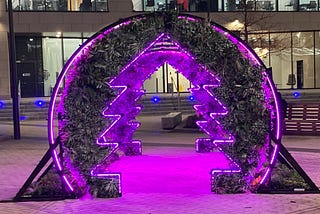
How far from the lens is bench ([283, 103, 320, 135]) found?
16188 millimetres

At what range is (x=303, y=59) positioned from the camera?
38594mm

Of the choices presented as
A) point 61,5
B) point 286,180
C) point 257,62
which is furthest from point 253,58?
point 61,5

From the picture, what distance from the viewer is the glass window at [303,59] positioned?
1512 inches

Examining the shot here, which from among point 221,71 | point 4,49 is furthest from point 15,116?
point 4,49

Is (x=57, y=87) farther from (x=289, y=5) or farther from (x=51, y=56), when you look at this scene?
(x=289, y=5)

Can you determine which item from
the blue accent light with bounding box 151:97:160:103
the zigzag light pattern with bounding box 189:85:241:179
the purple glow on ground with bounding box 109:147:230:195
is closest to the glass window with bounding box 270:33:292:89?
the blue accent light with bounding box 151:97:160:103

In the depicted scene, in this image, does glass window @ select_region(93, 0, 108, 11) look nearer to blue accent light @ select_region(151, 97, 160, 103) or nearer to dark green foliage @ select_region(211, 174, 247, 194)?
blue accent light @ select_region(151, 97, 160, 103)

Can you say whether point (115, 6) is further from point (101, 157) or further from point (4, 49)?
point (101, 157)

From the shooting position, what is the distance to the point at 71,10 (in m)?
34.6

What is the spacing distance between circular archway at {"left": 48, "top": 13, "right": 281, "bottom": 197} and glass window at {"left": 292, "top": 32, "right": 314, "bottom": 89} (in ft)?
102

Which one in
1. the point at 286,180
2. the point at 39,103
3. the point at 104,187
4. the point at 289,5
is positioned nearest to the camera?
the point at 104,187

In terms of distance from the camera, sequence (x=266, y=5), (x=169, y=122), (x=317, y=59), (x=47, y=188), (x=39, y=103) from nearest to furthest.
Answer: (x=47, y=188)
(x=169, y=122)
(x=39, y=103)
(x=266, y=5)
(x=317, y=59)

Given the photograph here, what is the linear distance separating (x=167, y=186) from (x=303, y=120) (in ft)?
27.9

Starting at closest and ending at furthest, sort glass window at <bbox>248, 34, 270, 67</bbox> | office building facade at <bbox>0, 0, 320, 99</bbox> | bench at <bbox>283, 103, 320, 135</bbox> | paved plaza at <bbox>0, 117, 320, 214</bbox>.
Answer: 1. paved plaza at <bbox>0, 117, 320, 214</bbox>
2. bench at <bbox>283, 103, 320, 135</bbox>
3. glass window at <bbox>248, 34, 270, 67</bbox>
4. office building facade at <bbox>0, 0, 320, 99</bbox>
